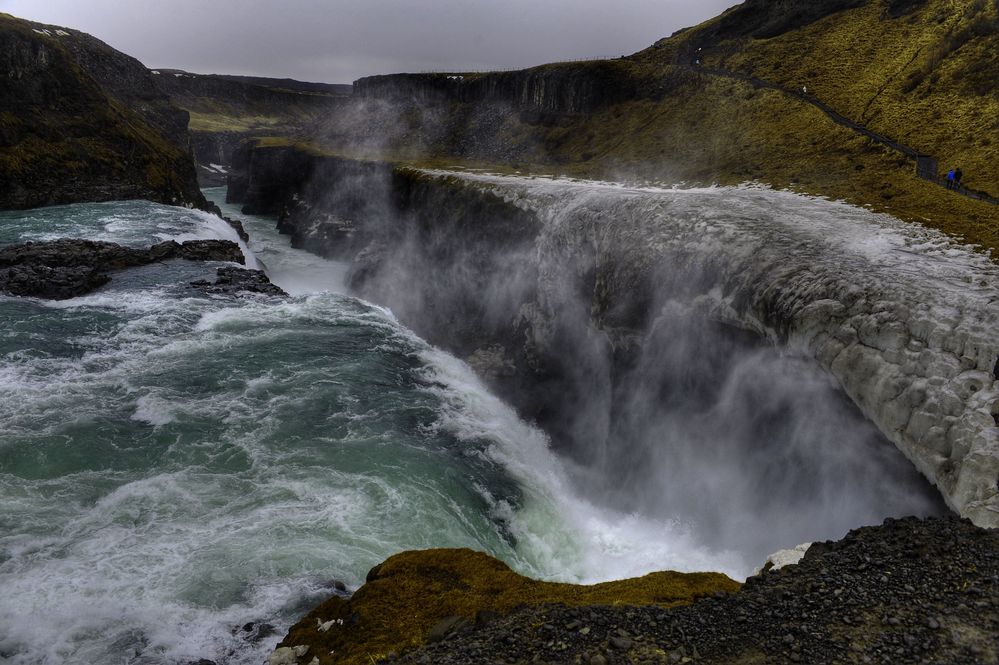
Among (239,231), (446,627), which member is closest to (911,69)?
(446,627)

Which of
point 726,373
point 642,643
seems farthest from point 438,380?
point 642,643

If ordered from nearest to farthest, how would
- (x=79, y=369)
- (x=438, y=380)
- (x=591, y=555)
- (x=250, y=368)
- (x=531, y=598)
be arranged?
(x=531, y=598) → (x=591, y=555) → (x=79, y=369) → (x=250, y=368) → (x=438, y=380)

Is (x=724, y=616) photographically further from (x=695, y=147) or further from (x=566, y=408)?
(x=695, y=147)

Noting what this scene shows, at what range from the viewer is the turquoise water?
1080cm

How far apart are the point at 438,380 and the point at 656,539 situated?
12181 millimetres

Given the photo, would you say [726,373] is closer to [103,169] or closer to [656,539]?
[656,539]

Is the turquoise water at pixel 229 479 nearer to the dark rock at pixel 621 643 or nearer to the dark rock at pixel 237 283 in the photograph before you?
the dark rock at pixel 237 283

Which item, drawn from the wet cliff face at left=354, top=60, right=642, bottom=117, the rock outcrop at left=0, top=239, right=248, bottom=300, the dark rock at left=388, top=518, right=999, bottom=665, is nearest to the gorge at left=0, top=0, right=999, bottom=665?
the dark rock at left=388, top=518, right=999, bottom=665

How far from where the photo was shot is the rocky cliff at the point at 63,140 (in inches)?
1681

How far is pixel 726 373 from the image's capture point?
1711cm

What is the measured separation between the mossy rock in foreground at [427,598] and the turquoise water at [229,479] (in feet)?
5.37

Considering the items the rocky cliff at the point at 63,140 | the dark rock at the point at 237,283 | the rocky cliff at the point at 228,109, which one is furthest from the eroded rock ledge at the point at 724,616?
the rocky cliff at the point at 228,109

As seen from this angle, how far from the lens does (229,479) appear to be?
49.8 feet

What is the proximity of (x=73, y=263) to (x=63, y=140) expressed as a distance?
23.7 metres
